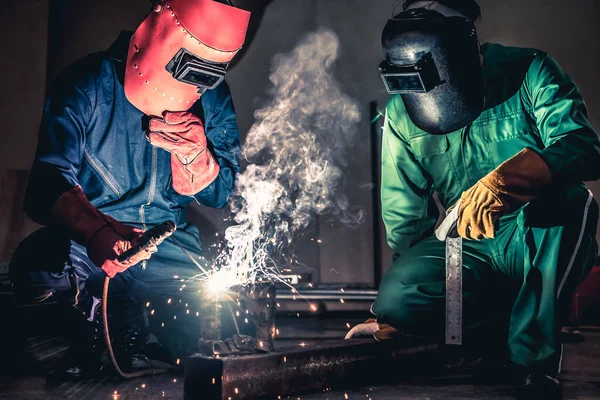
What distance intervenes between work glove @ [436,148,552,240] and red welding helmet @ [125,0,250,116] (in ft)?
3.74

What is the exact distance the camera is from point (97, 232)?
83.2 inches

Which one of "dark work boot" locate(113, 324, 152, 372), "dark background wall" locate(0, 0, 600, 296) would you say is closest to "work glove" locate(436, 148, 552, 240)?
"dark work boot" locate(113, 324, 152, 372)

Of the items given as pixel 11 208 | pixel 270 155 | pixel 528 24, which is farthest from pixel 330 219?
pixel 11 208

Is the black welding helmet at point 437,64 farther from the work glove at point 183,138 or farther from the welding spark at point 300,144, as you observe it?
the welding spark at point 300,144

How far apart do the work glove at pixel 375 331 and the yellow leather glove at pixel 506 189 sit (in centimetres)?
72

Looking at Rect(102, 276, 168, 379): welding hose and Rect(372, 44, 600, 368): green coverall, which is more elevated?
Rect(372, 44, 600, 368): green coverall

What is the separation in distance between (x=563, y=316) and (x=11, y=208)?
4081mm

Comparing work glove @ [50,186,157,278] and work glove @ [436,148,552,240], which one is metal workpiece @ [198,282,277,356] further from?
work glove @ [436,148,552,240]

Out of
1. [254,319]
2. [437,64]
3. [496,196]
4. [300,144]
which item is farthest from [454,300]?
[300,144]

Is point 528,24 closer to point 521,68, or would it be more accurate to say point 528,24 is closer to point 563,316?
point 521,68

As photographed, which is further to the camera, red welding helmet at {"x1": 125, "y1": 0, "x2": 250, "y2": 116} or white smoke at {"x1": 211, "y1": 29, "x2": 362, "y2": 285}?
white smoke at {"x1": 211, "y1": 29, "x2": 362, "y2": 285}

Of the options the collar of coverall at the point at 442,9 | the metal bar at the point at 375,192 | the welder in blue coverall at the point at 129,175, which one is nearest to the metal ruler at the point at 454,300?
the collar of coverall at the point at 442,9

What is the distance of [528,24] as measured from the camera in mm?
4664

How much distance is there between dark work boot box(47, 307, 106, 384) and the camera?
229cm
